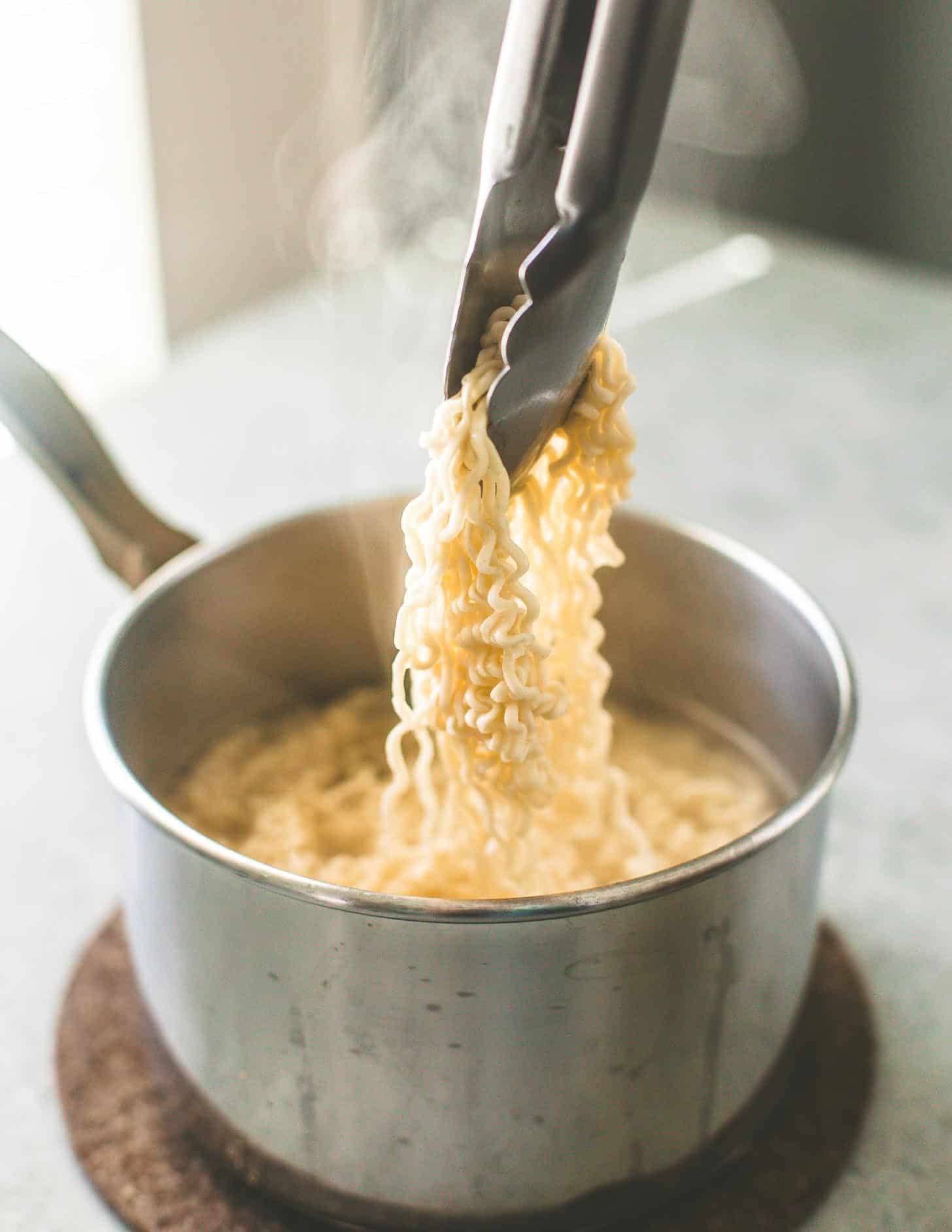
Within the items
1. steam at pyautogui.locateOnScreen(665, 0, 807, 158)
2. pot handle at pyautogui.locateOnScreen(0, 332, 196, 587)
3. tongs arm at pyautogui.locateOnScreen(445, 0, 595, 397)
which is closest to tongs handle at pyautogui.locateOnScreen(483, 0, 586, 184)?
tongs arm at pyautogui.locateOnScreen(445, 0, 595, 397)

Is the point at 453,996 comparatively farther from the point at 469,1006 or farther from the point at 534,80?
the point at 534,80

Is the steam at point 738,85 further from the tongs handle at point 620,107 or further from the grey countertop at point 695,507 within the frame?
the tongs handle at point 620,107

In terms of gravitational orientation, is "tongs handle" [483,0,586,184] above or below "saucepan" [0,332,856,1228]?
above

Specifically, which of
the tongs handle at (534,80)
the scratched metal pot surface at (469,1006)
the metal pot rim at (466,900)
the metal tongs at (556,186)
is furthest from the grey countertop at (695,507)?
the tongs handle at (534,80)

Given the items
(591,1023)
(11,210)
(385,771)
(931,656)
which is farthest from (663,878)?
(11,210)

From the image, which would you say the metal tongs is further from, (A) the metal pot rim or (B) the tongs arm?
(A) the metal pot rim

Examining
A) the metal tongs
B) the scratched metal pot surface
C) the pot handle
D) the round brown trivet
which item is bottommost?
the round brown trivet
